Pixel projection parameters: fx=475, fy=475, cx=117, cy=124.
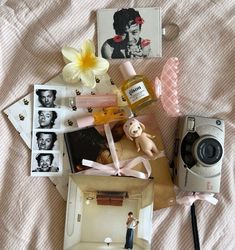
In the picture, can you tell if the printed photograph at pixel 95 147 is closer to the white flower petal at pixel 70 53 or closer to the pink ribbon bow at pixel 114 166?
the pink ribbon bow at pixel 114 166

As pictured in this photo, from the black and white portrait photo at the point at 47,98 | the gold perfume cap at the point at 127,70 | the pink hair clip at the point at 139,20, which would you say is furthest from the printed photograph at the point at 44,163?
the pink hair clip at the point at 139,20

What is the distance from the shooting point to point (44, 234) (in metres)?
0.98

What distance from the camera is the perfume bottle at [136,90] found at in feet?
3.14

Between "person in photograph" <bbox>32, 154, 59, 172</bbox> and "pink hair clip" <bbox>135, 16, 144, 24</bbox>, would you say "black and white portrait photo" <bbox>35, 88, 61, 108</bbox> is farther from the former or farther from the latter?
"pink hair clip" <bbox>135, 16, 144, 24</bbox>

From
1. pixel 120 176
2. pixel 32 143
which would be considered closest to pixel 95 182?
pixel 120 176

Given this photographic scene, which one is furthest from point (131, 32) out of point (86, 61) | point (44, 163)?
point (44, 163)

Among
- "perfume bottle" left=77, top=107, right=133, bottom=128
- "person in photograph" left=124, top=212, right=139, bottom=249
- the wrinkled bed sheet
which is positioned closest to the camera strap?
the wrinkled bed sheet

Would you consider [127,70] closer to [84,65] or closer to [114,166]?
[84,65]

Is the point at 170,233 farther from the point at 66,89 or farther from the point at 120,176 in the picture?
the point at 66,89

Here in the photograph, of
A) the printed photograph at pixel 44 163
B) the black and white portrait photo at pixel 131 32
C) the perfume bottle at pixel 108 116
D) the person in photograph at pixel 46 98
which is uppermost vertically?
the black and white portrait photo at pixel 131 32

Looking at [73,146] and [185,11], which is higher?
[185,11]

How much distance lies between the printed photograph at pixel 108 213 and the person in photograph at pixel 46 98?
161mm

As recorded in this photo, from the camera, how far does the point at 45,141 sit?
0.99m

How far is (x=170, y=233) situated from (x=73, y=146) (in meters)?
0.27
